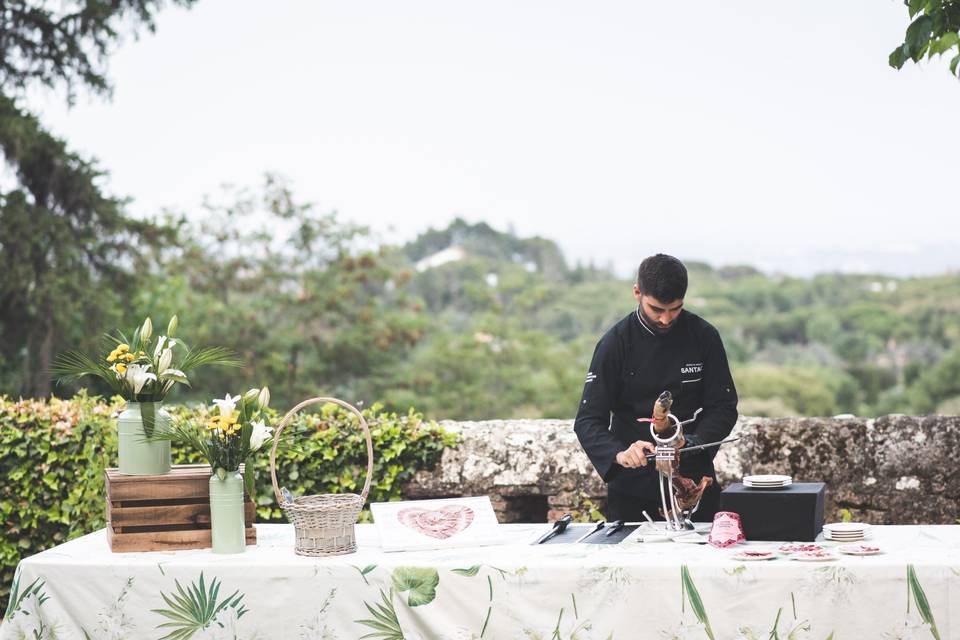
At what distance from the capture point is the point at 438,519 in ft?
12.1

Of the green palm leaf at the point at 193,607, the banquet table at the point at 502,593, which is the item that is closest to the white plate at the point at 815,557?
the banquet table at the point at 502,593

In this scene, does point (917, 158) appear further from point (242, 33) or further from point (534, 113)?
point (242, 33)

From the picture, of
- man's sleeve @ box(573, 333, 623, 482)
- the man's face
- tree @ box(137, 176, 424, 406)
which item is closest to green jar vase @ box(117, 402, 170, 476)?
man's sleeve @ box(573, 333, 623, 482)

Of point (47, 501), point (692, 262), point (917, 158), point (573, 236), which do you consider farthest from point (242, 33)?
point (47, 501)

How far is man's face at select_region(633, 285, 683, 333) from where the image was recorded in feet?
12.3

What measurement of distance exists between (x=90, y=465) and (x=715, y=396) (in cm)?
319

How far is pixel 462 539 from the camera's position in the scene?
3590 millimetres

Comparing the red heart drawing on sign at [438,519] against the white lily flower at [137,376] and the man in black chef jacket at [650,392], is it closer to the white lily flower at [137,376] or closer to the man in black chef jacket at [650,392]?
the man in black chef jacket at [650,392]

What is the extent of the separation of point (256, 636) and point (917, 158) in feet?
72.3

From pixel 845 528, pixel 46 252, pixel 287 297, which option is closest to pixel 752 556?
pixel 845 528

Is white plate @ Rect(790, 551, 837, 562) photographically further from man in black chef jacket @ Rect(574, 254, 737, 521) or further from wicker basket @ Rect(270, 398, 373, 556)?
wicker basket @ Rect(270, 398, 373, 556)

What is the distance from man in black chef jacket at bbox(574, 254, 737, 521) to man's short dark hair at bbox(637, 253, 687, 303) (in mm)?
126

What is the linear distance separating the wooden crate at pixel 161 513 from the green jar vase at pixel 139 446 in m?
0.06

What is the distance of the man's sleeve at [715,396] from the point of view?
3852mm
